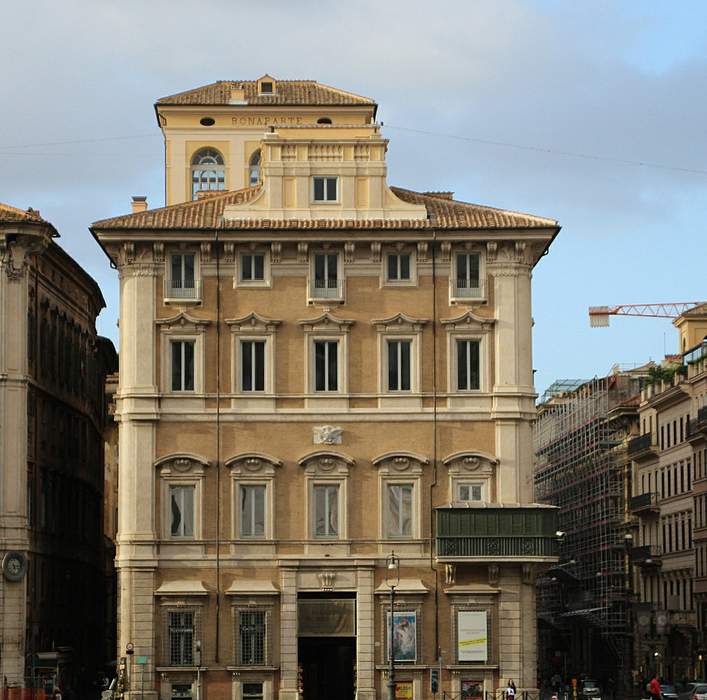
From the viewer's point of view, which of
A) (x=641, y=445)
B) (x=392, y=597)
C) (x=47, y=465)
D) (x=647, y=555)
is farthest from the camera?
(x=641, y=445)

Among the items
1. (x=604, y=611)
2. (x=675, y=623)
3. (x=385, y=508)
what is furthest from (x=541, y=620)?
(x=385, y=508)

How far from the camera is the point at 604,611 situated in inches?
6191

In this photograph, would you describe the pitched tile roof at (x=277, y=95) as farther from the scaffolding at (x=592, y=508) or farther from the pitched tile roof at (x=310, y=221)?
the scaffolding at (x=592, y=508)

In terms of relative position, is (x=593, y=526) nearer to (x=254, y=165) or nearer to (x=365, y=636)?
(x=254, y=165)

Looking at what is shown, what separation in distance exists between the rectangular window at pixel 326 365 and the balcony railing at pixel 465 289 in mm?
5547

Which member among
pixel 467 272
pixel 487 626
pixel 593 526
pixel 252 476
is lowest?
pixel 487 626

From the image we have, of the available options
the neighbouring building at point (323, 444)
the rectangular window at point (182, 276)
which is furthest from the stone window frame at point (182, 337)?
the rectangular window at point (182, 276)

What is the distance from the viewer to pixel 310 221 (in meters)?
89.5

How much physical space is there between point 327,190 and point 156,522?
53.8 feet

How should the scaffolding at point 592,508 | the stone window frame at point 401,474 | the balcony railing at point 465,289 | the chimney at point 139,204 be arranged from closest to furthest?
the stone window frame at point 401,474
the balcony railing at point 465,289
the chimney at point 139,204
the scaffolding at point 592,508

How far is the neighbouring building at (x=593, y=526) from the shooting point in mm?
157875

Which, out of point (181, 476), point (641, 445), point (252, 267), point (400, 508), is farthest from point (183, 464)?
point (641, 445)

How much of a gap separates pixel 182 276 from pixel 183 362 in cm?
372

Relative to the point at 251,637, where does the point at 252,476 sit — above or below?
above
